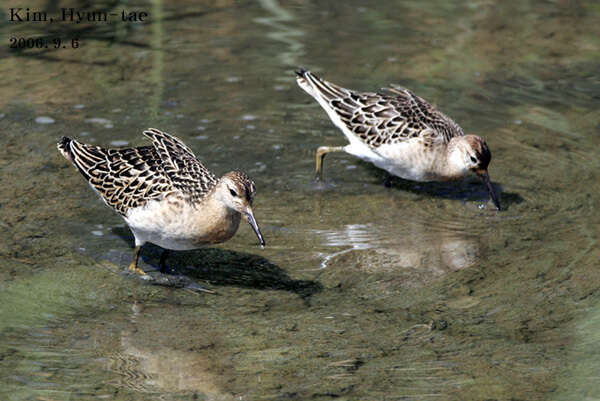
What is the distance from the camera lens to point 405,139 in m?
10.1

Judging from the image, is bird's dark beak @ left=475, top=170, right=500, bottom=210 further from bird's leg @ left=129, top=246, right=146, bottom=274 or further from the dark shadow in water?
bird's leg @ left=129, top=246, right=146, bottom=274

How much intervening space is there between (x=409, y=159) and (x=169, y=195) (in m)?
3.32

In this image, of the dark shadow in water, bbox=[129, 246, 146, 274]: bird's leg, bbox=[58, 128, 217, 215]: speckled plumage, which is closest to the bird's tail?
bbox=[58, 128, 217, 215]: speckled plumage

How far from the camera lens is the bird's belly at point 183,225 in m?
7.67

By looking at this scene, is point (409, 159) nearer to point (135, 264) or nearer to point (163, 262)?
point (163, 262)

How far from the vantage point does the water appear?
22.1ft

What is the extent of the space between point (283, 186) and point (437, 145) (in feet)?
6.06

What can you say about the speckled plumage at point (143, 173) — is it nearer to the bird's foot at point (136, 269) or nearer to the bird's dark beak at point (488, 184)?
the bird's foot at point (136, 269)

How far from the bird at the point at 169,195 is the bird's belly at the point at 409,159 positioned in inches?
103

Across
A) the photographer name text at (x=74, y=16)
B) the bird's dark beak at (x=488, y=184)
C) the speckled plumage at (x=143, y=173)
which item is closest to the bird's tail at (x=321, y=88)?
the bird's dark beak at (x=488, y=184)

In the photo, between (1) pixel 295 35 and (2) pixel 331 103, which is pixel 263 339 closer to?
(2) pixel 331 103

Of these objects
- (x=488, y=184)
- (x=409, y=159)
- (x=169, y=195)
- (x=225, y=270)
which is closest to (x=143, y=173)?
(x=169, y=195)

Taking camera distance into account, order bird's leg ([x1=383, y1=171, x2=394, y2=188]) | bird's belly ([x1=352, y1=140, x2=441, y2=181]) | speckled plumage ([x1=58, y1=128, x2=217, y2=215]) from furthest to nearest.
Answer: bird's leg ([x1=383, y1=171, x2=394, y2=188]) < bird's belly ([x1=352, y1=140, x2=441, y2=181]) < speckled plumage ([x1=58, y1=128, x2=217, y2=215])

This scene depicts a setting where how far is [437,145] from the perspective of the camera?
1004cm
